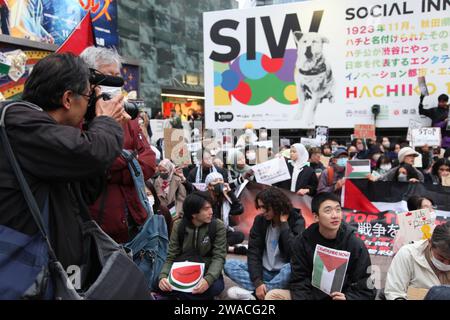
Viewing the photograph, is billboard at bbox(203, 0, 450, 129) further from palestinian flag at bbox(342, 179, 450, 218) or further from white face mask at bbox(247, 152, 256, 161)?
palestinian flag at bbox(342, 179, 450, 218)

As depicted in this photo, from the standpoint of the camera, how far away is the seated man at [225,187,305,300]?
3.47 metres

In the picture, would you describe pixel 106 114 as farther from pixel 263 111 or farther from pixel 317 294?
pixel 263 111

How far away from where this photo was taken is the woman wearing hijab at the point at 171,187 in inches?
192

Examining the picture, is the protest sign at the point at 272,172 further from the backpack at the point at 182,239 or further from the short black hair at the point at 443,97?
the short black hair at the point at 443,97

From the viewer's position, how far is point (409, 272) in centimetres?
269

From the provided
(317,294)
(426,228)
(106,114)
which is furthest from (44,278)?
(426,228)

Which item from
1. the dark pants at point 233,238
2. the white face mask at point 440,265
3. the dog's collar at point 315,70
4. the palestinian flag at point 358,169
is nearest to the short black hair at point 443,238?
the white face mask at point 440,265

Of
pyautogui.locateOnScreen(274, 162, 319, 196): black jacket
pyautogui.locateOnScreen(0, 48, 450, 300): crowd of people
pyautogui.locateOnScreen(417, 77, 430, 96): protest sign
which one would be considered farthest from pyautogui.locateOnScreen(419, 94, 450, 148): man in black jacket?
pyautogui.locateOnScreen(274, 162, 319, 196): black jacket

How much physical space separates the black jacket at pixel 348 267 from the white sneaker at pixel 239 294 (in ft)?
1.95

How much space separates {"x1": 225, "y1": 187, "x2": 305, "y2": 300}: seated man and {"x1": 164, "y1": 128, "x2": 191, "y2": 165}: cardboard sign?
7.94 ft

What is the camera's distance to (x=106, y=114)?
4.76ft

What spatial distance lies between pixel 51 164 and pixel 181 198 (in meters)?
3.72

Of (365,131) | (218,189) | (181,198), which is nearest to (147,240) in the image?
(181,198)
